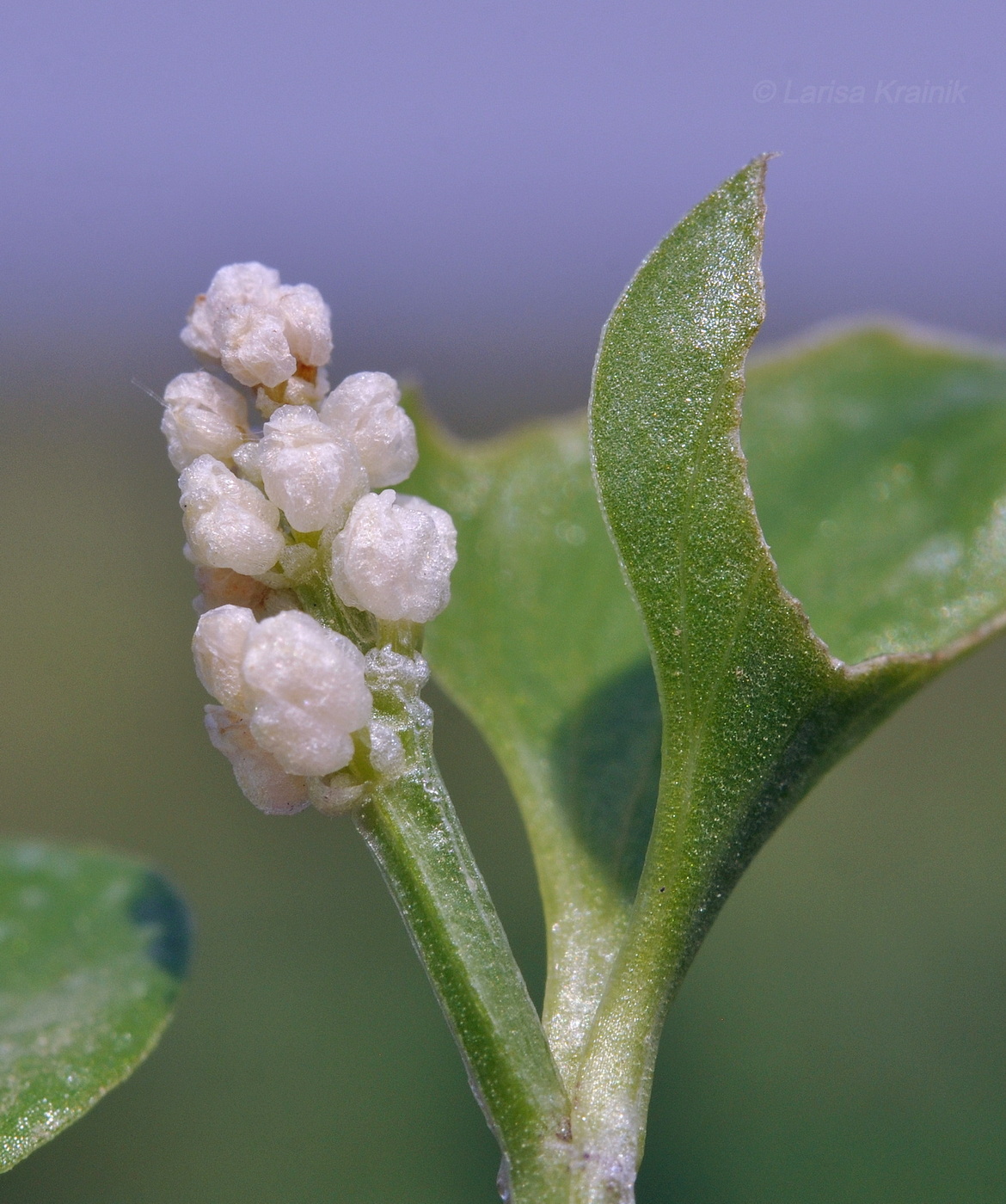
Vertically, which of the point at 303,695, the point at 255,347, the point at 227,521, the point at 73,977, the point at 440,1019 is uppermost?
the point at 255,347

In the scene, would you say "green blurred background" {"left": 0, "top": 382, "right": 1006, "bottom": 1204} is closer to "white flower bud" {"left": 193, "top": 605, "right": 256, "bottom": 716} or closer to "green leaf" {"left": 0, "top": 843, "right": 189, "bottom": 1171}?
"green leaf" {"left": 0, "top": 843, "right": 189, "bottom": 1171}

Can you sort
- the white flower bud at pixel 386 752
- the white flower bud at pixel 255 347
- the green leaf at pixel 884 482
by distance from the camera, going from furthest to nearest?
the green leaf at pixel 884 482, the white flower bud at pixel 255 347, the white flower bud at pixel 386 752

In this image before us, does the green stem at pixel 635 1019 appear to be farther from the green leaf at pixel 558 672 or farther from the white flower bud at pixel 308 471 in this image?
the white flower bud at pixel 308 471

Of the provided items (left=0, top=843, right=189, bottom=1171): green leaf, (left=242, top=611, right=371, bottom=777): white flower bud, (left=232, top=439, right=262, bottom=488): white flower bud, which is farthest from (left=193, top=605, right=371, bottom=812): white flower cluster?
(left=0, top=843, right=189, bottom=1171): green leaf

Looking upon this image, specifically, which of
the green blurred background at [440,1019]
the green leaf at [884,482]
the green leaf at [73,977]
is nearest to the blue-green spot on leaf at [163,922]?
the green leaf at [73,977]

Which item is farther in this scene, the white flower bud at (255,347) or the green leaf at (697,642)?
the white flower bud at (255,347)

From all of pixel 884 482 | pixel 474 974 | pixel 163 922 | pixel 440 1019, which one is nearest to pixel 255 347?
pixel 474 974

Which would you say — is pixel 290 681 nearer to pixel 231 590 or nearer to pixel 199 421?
pixel 231 590
